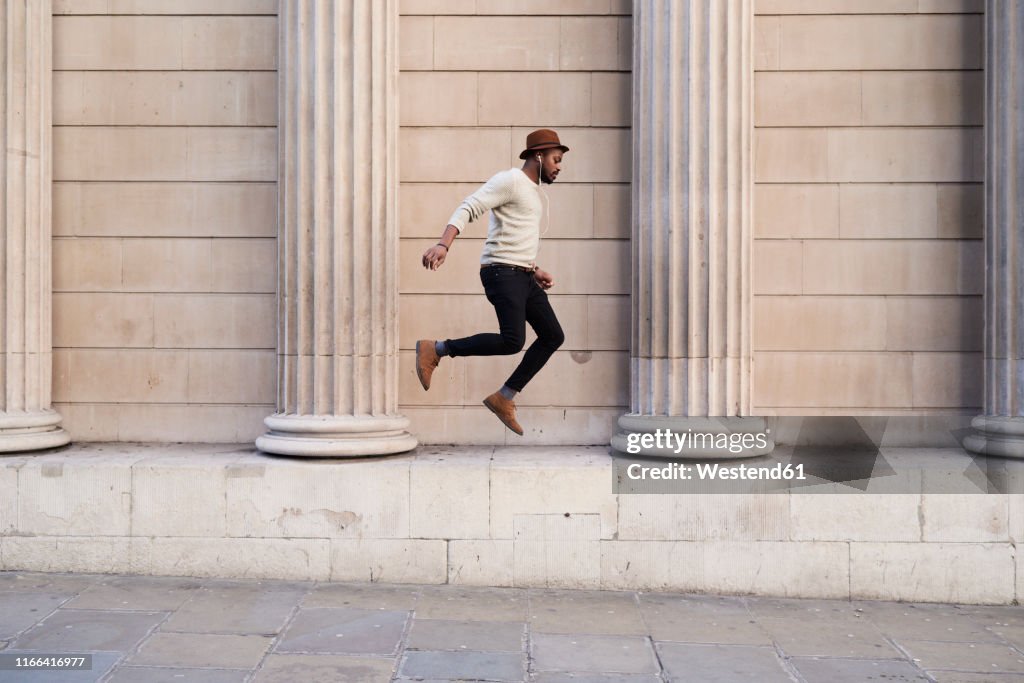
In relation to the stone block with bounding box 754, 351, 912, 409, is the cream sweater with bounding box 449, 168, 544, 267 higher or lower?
higher

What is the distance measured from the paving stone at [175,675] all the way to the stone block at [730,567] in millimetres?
2969

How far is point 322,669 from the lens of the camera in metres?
5.26

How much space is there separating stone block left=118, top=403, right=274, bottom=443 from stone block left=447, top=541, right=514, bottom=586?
7.52 feet

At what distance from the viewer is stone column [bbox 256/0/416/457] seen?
7.59 metres

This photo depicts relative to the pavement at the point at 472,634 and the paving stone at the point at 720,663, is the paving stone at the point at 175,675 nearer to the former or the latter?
the pavement at the point at 472,634

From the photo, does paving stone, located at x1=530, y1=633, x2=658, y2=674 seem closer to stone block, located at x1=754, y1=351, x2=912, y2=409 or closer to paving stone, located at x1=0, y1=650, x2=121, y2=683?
paving stone, located at x1=0, y1=650, x2=121, y2=683

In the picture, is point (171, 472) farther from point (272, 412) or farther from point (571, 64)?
point (571, 64)

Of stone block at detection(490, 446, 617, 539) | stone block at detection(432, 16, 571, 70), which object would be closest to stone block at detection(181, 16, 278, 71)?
stone block at detection(432, 16, 571, 70)

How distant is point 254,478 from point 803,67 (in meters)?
5.79

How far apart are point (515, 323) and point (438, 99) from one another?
96.8 inches

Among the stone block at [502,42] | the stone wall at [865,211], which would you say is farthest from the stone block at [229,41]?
the stone wall at [865,211]

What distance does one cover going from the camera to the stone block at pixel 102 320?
8.31 metres

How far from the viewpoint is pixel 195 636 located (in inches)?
228

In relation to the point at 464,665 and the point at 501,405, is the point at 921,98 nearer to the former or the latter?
the point at 501,405
